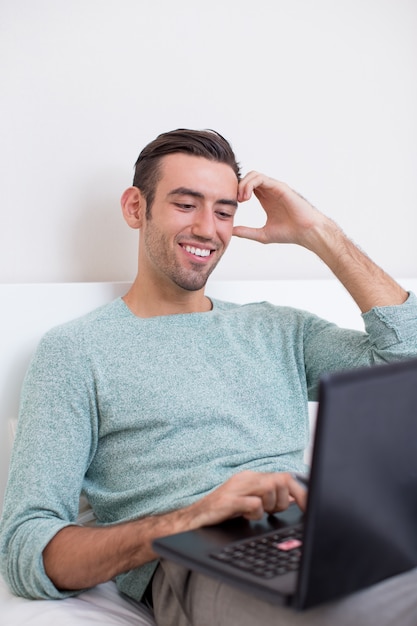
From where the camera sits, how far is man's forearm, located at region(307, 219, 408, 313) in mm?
1776

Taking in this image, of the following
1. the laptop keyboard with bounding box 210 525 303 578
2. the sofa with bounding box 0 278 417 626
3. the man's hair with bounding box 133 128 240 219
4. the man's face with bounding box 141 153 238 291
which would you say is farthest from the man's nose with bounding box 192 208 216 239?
the laptop keyboard with bounding box 210 525 303 578

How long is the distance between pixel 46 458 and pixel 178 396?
0.29m

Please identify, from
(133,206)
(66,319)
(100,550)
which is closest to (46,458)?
(100,550)

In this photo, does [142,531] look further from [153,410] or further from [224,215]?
[224,215]

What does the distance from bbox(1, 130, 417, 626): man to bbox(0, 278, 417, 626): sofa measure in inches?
1.5

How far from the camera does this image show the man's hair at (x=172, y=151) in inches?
71.1

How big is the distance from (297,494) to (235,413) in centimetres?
42

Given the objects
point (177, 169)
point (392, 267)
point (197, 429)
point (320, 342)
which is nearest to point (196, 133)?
point (177, 169)

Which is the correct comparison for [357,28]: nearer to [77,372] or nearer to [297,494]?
[77,372]

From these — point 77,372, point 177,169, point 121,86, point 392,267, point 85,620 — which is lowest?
point 85,620

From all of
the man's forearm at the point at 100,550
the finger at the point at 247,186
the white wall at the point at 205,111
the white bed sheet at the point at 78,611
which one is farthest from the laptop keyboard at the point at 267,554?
the white wall at the point at 205,111

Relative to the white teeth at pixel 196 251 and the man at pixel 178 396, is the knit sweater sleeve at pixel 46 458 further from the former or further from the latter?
the white teeth at pixel 196 251

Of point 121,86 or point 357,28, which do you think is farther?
point 357,28

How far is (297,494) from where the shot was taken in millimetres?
1234
